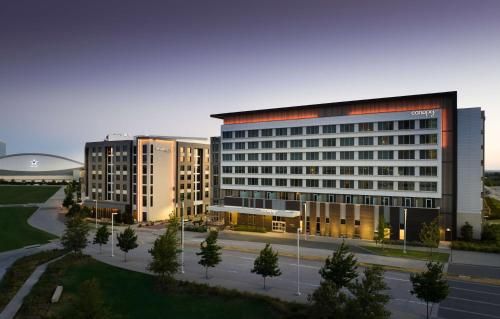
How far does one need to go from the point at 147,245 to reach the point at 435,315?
45540 millimetres

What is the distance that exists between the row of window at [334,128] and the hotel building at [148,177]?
64.6ft

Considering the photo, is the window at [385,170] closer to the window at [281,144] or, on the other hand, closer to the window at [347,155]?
the window at [347,155]

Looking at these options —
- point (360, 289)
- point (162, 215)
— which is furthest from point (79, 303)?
point (162, 215)

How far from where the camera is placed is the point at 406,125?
60.8m

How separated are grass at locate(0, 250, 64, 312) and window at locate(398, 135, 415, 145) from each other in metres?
59.1

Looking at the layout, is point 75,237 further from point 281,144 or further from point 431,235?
point 431,235

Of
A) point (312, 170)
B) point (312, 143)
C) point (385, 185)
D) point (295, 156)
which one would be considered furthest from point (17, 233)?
point (385, 185)

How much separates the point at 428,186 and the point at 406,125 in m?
11.2

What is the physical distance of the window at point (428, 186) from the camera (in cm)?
5850

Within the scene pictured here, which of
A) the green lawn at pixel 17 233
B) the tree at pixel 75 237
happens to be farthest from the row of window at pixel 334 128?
the green lawn at pixel 17 233

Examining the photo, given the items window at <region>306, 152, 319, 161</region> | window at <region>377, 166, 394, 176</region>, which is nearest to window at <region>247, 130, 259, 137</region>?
window at <region>306, 152, 319, 161</region>

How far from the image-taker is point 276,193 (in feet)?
243

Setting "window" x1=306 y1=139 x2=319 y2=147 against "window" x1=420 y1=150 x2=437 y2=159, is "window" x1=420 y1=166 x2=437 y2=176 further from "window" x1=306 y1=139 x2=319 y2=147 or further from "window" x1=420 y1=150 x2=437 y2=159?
"window" x1=306 y1=139 x2=319 y2=147

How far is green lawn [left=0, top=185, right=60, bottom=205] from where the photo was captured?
127 metres
